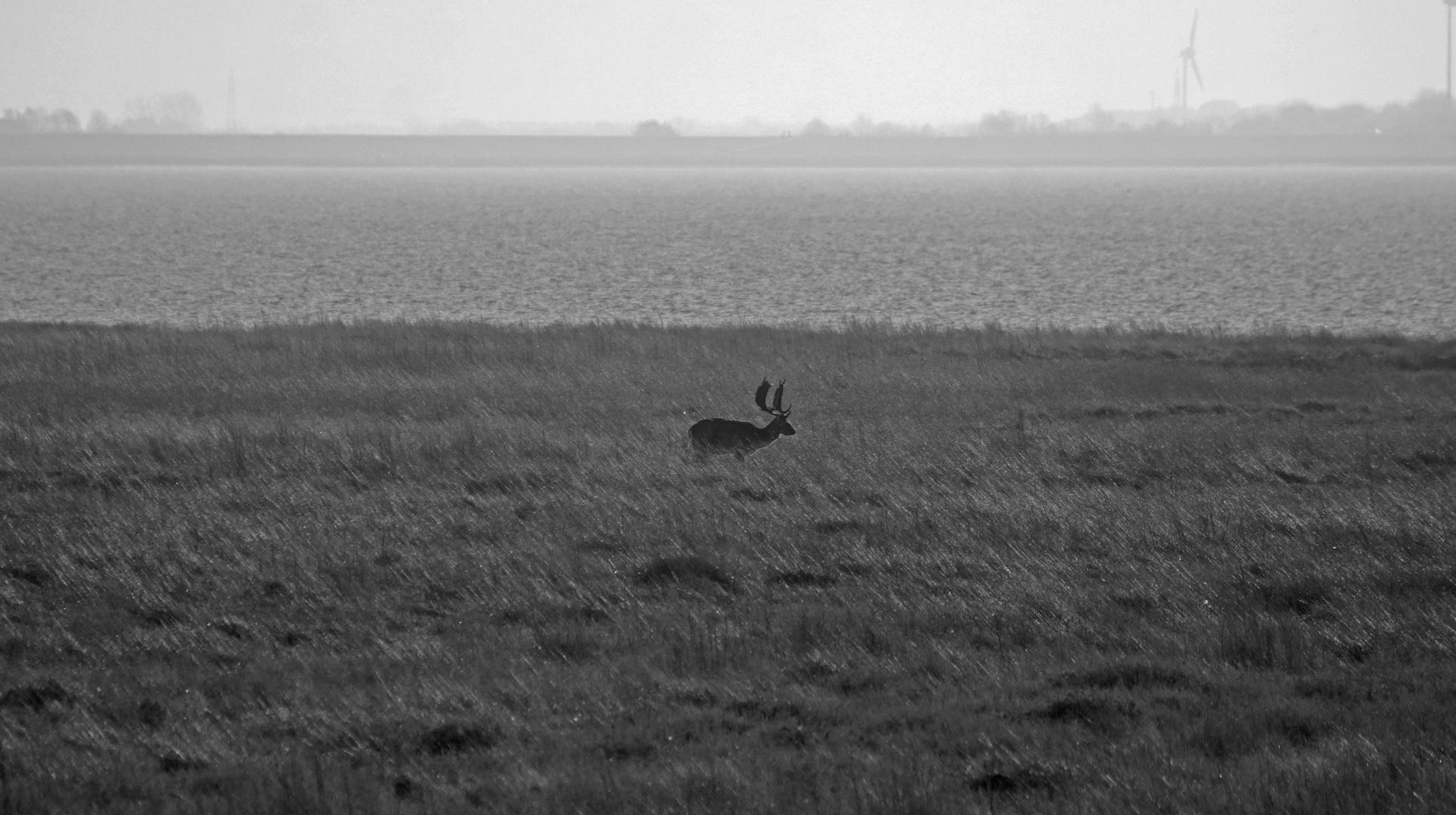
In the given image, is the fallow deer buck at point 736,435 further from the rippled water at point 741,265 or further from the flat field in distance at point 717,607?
the rippled water at point 741,265

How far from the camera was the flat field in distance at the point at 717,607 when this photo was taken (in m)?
7.27

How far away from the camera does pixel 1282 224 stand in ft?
316

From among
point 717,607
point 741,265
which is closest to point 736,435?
point 717,607

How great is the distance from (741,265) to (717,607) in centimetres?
5308

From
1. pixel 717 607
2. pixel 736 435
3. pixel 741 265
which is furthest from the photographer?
pixel 741 265

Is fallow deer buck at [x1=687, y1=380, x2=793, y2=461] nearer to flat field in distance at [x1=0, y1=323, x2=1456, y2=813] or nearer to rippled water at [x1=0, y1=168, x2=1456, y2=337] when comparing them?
flat field in distance at [x1=0, y1=323, x2=1456, y2=813]

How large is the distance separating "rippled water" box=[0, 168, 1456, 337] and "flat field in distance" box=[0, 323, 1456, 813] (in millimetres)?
21712

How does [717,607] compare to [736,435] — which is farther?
[736,435]

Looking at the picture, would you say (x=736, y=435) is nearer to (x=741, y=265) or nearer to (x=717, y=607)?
(x=717, y=607)

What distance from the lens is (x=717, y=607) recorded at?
33.7 feet

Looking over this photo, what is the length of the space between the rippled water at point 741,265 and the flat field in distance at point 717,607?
21.7 metres

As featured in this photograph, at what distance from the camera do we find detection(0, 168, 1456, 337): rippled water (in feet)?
142

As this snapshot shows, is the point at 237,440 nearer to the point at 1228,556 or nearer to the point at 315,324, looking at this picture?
the point at 1228,556

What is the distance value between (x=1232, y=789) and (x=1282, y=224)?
9761 cm
